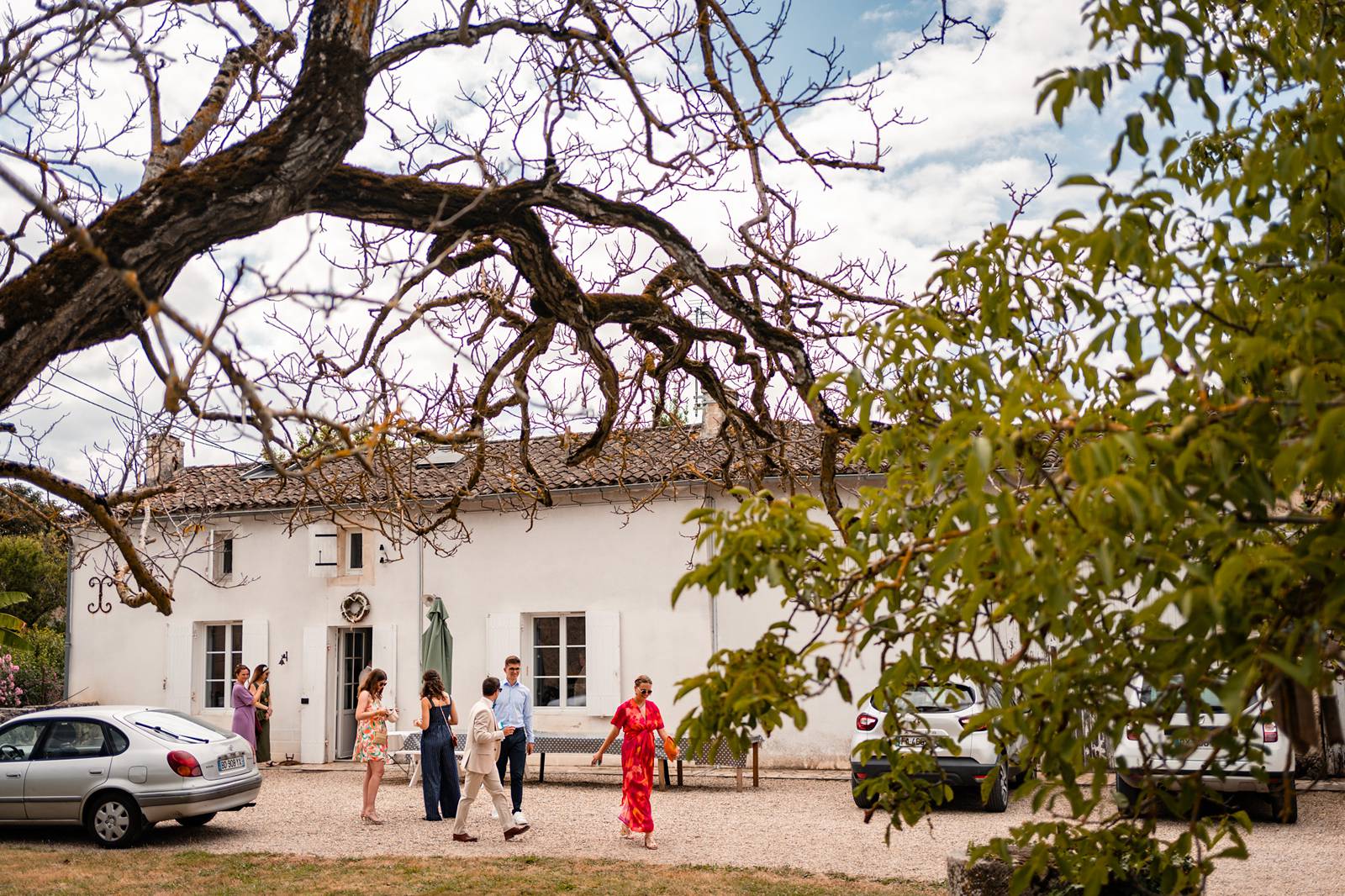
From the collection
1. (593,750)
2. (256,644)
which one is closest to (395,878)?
(593,750)

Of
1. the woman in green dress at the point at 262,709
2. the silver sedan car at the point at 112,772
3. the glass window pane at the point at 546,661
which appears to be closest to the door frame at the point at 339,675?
the woman in green dress at the point at 262,709

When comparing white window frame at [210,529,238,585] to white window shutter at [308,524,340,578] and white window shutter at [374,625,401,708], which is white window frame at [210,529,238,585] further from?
white window shutter at [374,625,401,708]

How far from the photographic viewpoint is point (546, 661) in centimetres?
1948

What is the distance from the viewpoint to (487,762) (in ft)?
37.7

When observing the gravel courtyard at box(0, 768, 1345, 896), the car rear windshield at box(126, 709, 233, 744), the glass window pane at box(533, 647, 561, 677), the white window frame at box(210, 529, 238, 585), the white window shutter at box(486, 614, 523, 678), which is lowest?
the gravel courtyard at box(0, 768, 1345, 896)

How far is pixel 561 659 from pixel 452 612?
212 centimetres

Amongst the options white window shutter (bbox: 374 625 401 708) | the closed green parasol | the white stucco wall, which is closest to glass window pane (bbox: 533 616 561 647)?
the white stucco wall

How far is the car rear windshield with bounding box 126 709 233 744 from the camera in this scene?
12.2 meters

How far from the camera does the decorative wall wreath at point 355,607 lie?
2019cm

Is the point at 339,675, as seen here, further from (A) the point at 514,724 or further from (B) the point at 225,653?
(A) the point at 514,724

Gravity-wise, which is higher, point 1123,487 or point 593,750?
point 1123,487

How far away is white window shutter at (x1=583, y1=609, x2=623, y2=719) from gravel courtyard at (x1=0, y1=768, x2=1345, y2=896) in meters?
2.37

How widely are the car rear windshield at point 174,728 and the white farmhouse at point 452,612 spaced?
5.04 meters

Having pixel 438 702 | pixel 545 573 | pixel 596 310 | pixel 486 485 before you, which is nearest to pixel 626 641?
pixel 545 573
